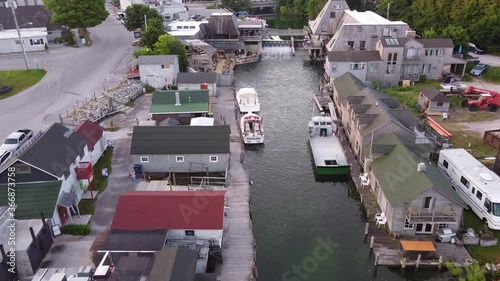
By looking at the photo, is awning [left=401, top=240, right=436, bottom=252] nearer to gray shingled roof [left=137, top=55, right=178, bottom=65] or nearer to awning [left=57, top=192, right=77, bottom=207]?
awning [left=57, top=192, right=77, bottom=207]

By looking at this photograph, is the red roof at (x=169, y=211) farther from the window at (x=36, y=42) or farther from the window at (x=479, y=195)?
the window at (x=36, y=42)

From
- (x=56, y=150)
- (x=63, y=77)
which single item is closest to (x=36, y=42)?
(x=63, y=77)

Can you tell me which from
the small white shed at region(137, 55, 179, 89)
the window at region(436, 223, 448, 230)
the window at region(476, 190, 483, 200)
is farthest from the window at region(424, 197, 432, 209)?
the small white shed at region(137, 55, 179, 89)

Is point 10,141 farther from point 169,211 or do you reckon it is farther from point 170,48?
point 170,48

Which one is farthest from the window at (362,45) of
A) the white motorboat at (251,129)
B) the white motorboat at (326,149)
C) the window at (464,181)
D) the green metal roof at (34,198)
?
the green metal roof at (34,198)

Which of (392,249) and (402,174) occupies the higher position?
(402,174)

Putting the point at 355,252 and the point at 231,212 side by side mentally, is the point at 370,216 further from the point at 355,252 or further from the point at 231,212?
the point at 231,212
